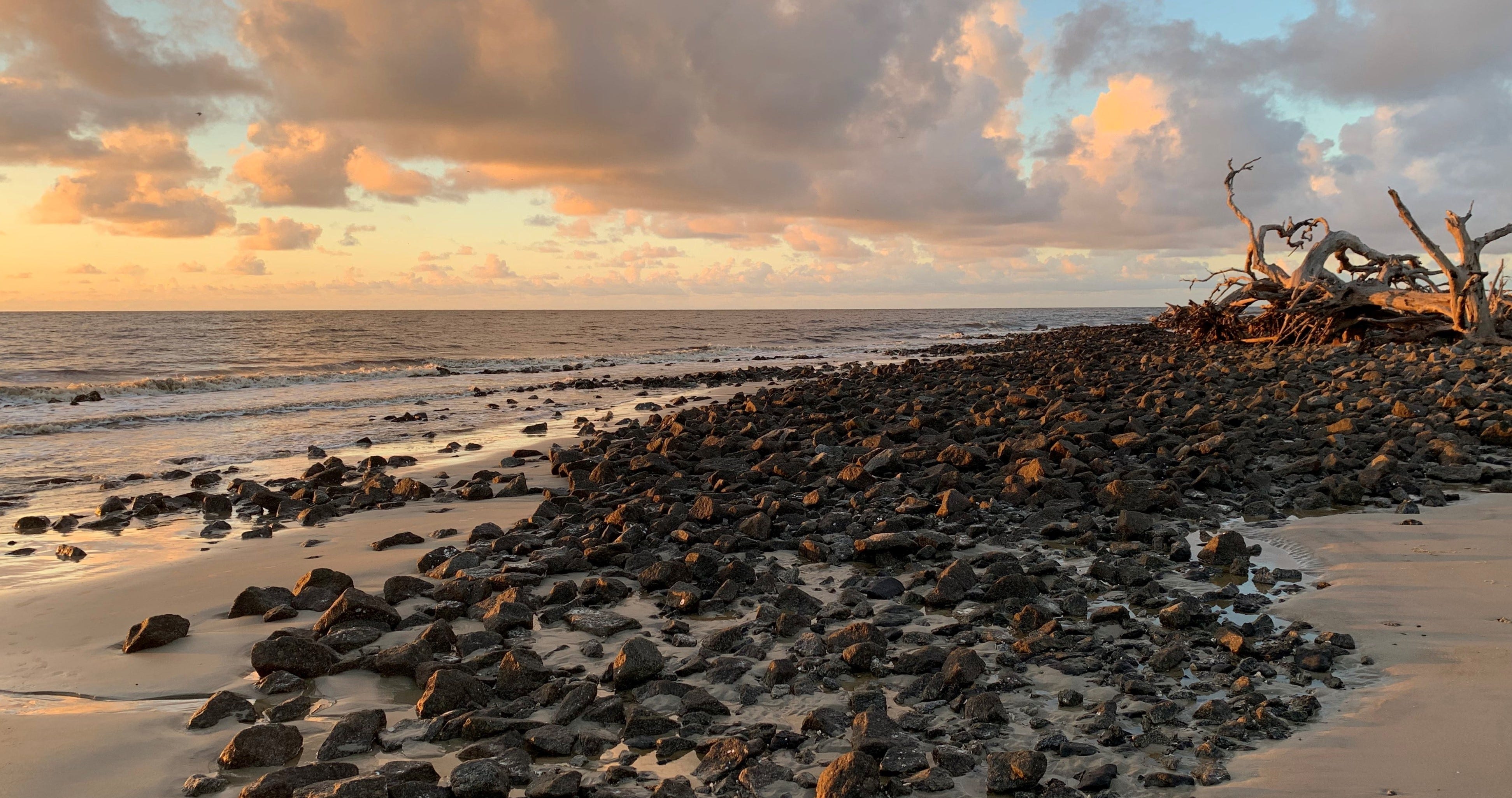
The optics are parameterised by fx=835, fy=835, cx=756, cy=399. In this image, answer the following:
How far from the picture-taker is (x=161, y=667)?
14.8ft

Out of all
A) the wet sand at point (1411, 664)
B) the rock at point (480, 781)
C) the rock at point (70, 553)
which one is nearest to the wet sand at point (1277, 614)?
the wet sand at point (1411, 664)

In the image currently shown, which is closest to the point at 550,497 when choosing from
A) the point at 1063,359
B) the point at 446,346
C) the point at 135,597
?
the point at 135,597

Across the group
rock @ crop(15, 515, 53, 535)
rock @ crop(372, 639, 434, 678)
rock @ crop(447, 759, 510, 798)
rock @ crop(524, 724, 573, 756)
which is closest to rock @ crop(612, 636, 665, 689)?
rock @ crop(524, 724, 573, 756)

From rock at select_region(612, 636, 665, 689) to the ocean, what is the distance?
336 inches

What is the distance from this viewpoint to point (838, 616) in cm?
482

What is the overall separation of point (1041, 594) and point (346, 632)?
157 inches

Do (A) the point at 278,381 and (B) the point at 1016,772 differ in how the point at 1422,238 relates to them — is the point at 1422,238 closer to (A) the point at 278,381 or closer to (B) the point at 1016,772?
(B) the point at 1016,772

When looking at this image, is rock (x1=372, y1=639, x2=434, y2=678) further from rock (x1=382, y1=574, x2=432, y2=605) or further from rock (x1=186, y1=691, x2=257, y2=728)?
rock (x1=382, y1=574, x2=432, y2=605)

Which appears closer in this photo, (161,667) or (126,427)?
(161,667)

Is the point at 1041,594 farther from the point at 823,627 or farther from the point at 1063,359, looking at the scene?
the point at 1063,359

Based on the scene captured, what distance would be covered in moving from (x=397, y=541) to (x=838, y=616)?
414cm

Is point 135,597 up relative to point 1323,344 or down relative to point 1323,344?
down

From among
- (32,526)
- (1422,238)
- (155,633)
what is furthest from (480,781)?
(1422,238)

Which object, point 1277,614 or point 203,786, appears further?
point 1277,614
